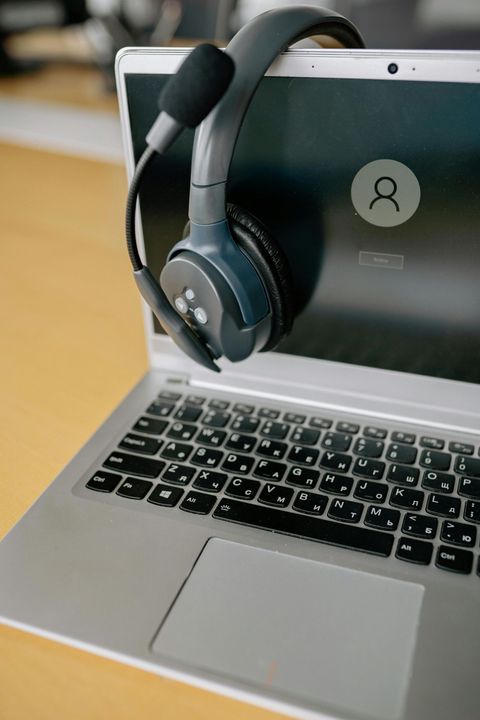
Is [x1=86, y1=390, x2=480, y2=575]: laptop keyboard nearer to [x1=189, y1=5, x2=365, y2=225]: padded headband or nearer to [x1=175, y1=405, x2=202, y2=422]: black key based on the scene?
[x1=175, y1=405, x2=202, y2=422]: black key

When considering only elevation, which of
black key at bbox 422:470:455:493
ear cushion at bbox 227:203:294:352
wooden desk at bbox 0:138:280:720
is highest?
ear cushion at bbox 227:203:294:352

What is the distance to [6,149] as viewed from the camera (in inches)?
47.4

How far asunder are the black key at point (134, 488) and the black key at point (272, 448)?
0.29ft

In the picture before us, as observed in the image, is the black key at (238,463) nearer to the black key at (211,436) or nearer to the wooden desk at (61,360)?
the black key at (211,436)

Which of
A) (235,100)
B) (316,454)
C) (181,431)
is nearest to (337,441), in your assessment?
(316,454)

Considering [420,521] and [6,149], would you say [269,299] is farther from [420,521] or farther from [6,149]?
[6,149]

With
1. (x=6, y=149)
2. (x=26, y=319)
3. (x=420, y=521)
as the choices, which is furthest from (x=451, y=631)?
(x=6, y=149)

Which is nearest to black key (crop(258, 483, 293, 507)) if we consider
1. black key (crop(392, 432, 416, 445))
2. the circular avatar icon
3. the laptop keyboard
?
the laptop keyboard

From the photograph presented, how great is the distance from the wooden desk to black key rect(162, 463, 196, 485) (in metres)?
0.09

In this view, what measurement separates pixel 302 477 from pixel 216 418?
0.10m

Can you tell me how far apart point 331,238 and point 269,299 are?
0.08m

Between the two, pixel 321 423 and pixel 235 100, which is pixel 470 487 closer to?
pixel 321 423

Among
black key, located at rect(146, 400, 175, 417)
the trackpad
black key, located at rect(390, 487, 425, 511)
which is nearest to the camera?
the trackpad

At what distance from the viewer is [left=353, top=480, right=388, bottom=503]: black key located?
1.58 feet
